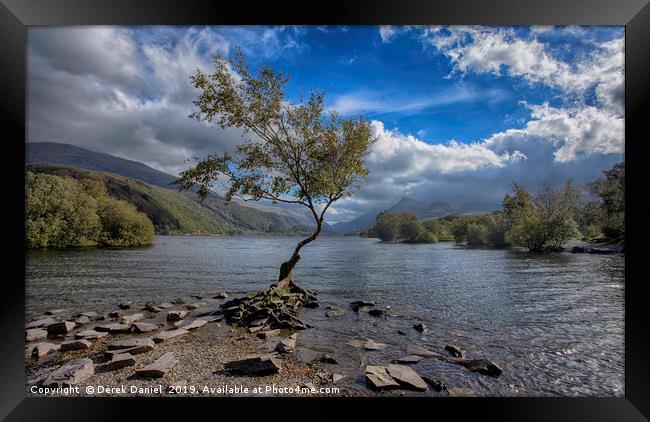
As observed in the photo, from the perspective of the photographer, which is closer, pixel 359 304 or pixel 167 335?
pixel 167 335

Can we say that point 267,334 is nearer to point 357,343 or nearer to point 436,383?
point 357,343

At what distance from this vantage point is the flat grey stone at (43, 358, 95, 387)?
18.0ft

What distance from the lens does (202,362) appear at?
6141 mm

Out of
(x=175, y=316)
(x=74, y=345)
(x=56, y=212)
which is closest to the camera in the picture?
(x=74, y=345)

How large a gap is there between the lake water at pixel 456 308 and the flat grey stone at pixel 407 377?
1.33ft

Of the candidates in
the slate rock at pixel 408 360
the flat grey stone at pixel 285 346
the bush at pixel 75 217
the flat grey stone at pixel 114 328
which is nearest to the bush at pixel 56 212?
the bush at pixel 75 217

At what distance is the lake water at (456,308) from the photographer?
6.44m

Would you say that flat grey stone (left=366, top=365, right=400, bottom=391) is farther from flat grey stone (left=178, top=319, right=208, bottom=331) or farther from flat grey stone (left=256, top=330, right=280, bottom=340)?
flat grey stone (left=178, top=319, right=208, bottom=331)

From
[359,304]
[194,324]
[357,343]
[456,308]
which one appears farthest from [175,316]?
[456,308]

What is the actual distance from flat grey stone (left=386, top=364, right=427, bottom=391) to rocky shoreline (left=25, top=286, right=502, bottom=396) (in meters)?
0.02

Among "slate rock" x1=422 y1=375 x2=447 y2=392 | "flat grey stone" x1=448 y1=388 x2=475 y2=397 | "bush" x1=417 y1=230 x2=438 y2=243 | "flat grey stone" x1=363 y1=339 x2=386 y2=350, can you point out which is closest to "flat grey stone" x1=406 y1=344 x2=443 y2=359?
"flat grey stone" x1=363 y1=339 x2=386 y2=350
